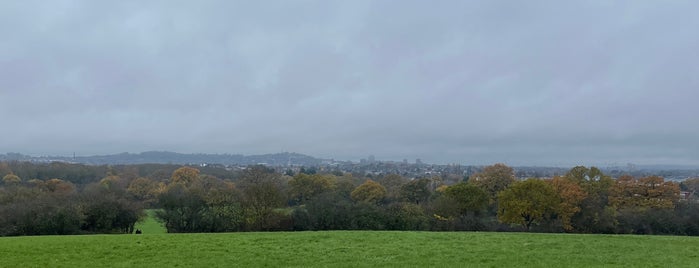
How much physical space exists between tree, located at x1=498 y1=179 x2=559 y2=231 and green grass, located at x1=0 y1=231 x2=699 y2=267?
2212cm

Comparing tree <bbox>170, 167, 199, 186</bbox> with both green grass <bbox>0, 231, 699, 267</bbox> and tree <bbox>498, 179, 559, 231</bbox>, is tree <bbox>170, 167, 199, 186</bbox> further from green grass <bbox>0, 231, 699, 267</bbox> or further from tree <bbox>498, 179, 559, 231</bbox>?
green grass <bbox>0, 231, 699, 267</bbox>

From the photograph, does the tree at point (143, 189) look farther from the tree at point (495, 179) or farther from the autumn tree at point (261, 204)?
the tree at point (495, 179)

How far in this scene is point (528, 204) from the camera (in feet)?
148

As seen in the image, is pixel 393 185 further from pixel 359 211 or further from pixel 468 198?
pixel 359 211

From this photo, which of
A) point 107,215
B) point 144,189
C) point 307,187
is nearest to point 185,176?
point 144,189

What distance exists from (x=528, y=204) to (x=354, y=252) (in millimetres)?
31679

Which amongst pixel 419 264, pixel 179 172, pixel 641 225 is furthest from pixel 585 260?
pixel 179 172

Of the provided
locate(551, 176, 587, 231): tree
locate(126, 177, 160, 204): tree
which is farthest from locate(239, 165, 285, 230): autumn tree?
locate(126, 177, 160, 204): tree

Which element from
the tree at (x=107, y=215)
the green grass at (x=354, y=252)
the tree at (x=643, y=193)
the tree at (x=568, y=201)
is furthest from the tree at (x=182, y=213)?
the tree at (x=643, y=193)

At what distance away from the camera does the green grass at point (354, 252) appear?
15867 mm

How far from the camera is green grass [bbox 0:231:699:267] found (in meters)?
15.9

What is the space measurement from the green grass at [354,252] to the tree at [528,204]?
22.1 m

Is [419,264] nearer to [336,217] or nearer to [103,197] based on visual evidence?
[336,217]

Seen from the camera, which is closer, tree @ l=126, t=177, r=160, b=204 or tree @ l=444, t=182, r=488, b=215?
tree @ l=444, t=182, r=488, b=215
